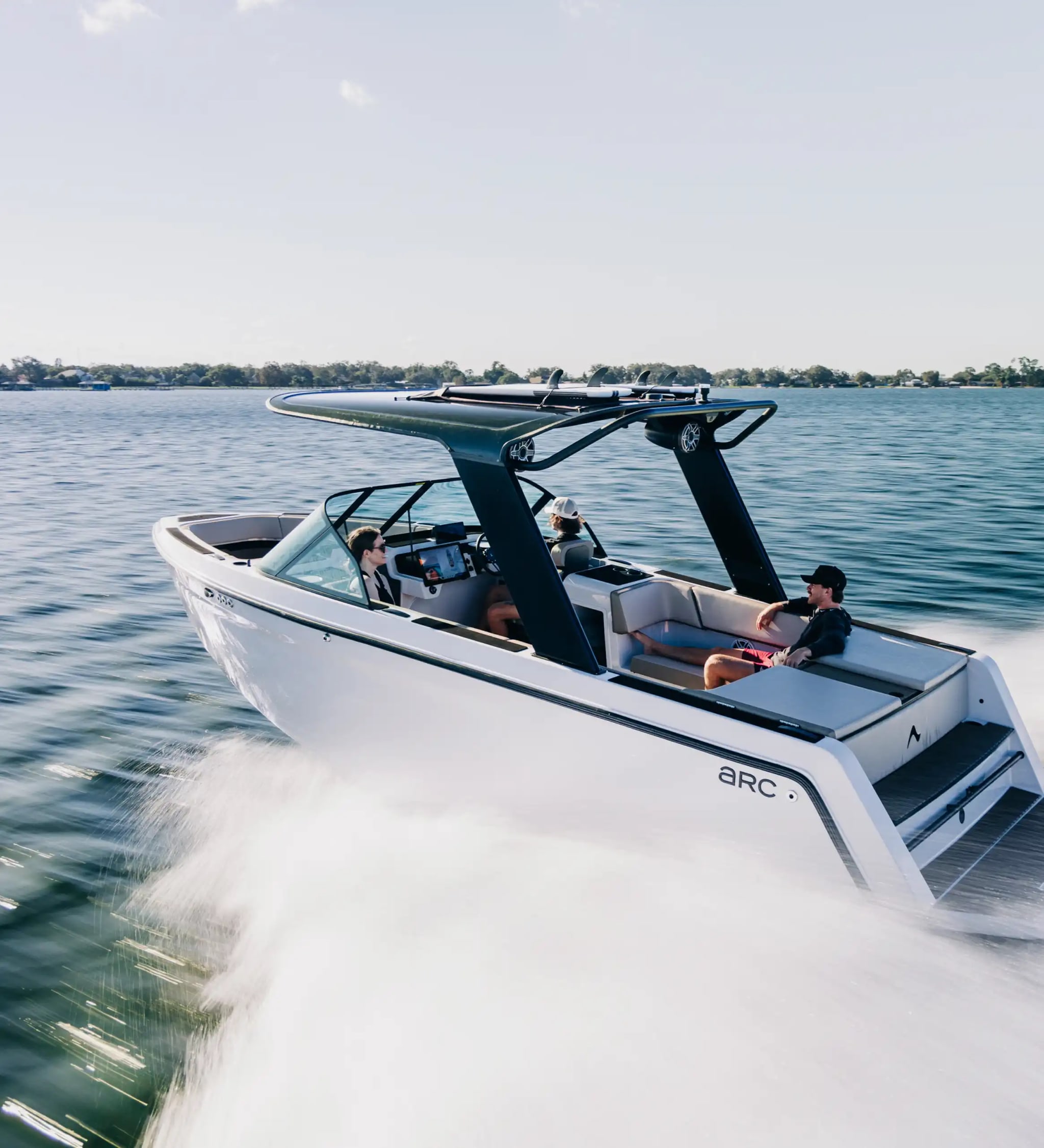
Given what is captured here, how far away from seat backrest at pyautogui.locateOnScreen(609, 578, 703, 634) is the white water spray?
4.44 ft

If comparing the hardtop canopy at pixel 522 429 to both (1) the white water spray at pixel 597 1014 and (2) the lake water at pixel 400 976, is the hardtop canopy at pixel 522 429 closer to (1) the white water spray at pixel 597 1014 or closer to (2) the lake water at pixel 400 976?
(2) the lake water at pixel 400 976

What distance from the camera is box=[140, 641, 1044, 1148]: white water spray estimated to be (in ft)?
9.49

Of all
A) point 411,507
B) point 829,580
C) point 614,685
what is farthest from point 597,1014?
point 411,507

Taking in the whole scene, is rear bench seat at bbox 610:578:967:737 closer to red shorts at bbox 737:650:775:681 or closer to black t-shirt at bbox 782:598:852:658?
black t-shirt at bbox 782:598:852:658

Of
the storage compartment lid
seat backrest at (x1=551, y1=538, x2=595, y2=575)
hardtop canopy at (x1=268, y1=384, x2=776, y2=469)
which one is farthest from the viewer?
seat backrest at (x1=551, y1=538, x2=595, y2=575)

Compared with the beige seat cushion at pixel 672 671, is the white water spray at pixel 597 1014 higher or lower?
lower

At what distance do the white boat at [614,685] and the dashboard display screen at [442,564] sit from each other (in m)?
0.02

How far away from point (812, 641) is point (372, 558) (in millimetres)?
2218

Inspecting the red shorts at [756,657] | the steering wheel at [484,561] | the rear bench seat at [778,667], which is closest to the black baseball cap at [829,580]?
the rear bench seat at [778,667]

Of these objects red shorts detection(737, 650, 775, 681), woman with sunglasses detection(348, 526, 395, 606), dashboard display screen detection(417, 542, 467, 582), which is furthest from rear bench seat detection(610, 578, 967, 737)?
woman with sunglasses detection(348, 526, 395, 606)

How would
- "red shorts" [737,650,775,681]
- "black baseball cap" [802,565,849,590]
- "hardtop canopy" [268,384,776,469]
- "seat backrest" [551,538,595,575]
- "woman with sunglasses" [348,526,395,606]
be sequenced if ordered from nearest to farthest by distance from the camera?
"hardtop canopy" [268,384,776,469]
"black baseball cap" [802,565,849,590]
"red shorts" [737,650,775,681]
"woman with sunglasses" [348,526,395,606]
"seat backrest" [551,538,595,575]

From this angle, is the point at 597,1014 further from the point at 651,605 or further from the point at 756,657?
the point at 651,605

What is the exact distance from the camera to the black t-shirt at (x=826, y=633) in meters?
4.18

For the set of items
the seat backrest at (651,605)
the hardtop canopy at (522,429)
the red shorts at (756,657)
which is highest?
the hardtop canopy at (522,429)
